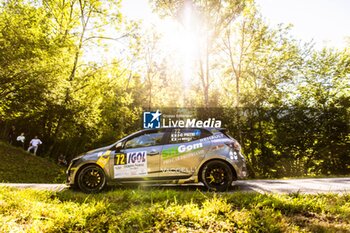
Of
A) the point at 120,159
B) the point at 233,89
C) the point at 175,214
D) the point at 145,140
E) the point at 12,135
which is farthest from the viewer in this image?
the point at 233,89

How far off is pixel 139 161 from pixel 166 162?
0.69 metres

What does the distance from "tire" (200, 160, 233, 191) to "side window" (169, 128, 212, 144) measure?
74 cm

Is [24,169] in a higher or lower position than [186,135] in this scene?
lower

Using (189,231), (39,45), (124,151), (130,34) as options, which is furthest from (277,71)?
(189,231)

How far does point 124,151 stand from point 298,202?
13.6 ft

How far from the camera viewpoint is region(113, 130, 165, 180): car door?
22.5ft

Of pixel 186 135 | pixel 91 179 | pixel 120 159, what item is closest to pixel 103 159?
pixel 120 159

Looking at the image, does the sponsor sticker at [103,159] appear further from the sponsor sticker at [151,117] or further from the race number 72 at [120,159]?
the sponsor sticker at [151,117]

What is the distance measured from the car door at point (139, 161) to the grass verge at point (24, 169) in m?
8.24

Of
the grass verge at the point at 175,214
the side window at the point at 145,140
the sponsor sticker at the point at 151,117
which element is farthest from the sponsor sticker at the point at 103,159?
the sponsor sticker at the point at 151,117

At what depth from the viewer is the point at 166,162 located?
684cm

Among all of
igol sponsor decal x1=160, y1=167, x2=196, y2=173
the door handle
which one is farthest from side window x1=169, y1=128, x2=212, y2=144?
igol sponsor decal x1=160, y1=167, x2=196, y2=173

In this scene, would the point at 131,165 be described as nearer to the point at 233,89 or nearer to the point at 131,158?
the point at 131,158

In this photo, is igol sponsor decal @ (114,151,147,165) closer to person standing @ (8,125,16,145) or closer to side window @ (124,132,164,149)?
side window @ (124,132,164,149)
